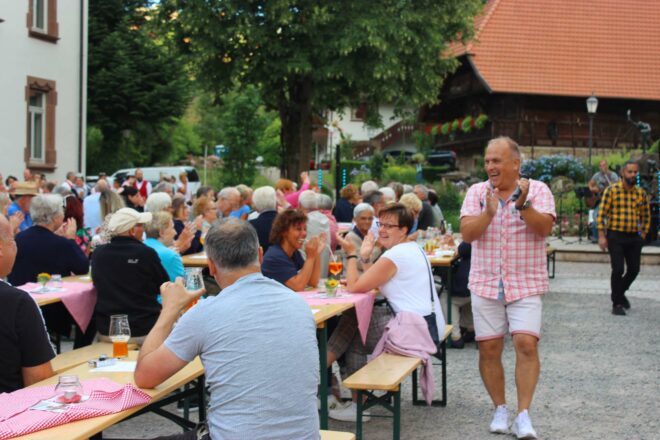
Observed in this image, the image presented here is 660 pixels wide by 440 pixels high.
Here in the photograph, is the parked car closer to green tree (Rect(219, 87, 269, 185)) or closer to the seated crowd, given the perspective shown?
green tree (Rect(219, 87, 269, 185))

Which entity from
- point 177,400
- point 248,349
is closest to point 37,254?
point 177,400

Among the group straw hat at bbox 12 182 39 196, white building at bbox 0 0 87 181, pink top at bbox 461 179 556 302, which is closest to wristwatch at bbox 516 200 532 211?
pink top at bbox 461 179 556 302

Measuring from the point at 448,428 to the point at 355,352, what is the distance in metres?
0.92

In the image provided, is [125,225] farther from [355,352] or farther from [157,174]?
[157,174]

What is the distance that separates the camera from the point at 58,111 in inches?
981

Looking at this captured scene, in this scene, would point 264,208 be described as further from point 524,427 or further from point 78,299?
point 524,427

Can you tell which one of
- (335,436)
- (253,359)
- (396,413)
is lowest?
(396,413)

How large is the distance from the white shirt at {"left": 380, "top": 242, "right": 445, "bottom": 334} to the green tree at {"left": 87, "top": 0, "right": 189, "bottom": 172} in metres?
28.3

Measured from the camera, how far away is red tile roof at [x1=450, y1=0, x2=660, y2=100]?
39.2 metres

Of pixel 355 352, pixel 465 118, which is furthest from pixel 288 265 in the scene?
pixel 465 118

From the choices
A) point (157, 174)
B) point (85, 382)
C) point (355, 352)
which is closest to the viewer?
point (85, 382)

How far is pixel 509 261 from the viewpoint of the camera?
21.2 feet

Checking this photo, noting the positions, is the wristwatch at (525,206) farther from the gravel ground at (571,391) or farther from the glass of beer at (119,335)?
the glass of beer at (119,335)

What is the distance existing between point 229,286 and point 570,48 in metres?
39.1
